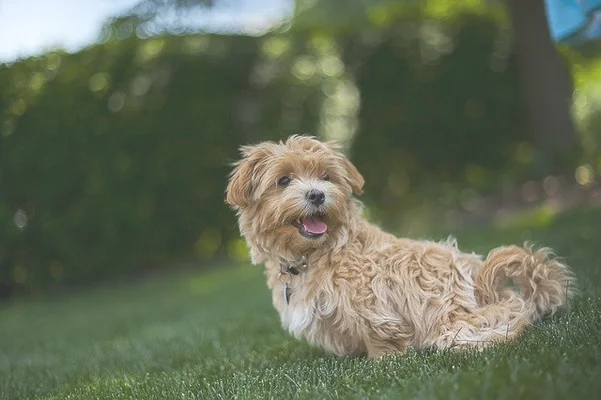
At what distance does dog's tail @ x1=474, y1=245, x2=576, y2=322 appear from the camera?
406cm

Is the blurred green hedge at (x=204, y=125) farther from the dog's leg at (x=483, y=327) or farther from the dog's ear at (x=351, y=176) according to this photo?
the dog's leg at (x=483, y=327)

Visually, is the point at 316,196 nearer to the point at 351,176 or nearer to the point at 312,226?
the point at 312,226

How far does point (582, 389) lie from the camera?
2703 mm

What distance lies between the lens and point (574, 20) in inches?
210

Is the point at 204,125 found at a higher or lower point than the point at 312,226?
higher

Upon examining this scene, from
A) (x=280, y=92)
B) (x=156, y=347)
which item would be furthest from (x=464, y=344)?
(x=280, y=92)

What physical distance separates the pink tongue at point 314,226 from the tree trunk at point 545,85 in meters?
8.22

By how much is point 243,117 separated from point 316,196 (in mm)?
7965

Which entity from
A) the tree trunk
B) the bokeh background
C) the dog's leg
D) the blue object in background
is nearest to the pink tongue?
the dog's leg

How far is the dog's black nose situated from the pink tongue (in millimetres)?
130

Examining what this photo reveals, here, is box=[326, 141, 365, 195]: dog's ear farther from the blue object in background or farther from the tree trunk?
the tree trunk

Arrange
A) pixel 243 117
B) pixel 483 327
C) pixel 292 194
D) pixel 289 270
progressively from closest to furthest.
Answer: pixel 483 327 < pixel 292 194 < pixel 289 270 < pixel 243 117

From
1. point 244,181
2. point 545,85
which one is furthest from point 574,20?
point 545,85

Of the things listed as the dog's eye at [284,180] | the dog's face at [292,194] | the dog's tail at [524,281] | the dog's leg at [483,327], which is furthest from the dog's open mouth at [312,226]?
the dog's tail at [524,281]
